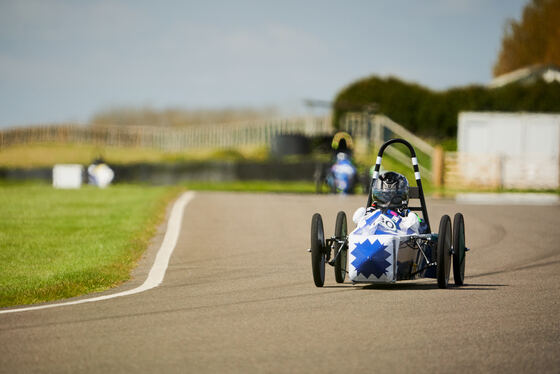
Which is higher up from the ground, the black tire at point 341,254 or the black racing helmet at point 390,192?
the black racing helmet at point 390,192

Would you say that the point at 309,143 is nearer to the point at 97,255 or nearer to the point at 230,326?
the point at 97,255

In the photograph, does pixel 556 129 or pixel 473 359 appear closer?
pixel 473 359

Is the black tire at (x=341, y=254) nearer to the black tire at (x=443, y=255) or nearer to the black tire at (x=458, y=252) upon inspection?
the black tire at (x=443, y=255)

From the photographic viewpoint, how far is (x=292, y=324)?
7.36 m

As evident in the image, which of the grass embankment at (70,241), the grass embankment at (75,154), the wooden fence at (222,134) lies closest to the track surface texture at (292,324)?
the grass embankment at (70,241)

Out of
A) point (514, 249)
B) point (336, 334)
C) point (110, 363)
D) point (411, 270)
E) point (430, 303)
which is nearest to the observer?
point (110, 363)

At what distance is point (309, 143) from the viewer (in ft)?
122

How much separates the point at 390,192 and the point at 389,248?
103 cm

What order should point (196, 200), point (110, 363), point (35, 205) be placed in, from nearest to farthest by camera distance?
point (110, 363)
point (35, 205)
point (196, 200)

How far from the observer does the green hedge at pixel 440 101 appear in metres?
43.3

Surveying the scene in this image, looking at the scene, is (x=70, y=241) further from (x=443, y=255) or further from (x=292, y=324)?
(x=292, y=324)

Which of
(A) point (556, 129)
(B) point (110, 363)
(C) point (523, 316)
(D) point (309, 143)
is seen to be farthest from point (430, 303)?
(A) point (556, 129)

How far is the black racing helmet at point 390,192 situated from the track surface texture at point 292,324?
2.80 feet

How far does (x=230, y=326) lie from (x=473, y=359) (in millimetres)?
1964
